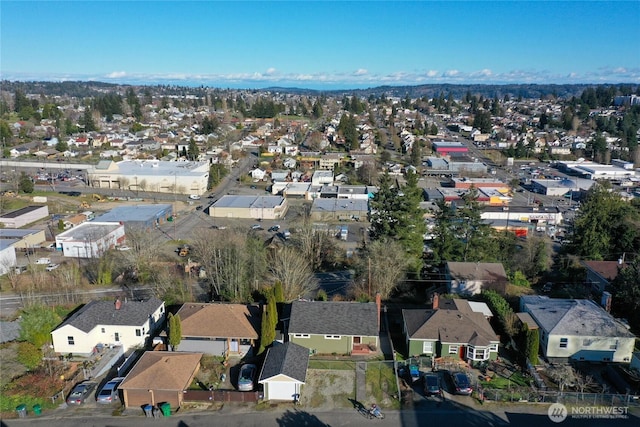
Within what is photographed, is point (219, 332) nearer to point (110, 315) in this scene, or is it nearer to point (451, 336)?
point (110, 315)

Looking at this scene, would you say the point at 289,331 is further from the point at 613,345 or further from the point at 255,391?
the point at 613,345

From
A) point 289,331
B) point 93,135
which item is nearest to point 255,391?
point 289,331

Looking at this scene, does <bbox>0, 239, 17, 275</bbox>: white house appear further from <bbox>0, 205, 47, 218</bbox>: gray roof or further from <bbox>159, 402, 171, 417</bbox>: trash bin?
<bbox>159, 402, 171, 417</bbox>: trash bin

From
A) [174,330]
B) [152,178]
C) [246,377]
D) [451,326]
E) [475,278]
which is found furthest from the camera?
[152,178]

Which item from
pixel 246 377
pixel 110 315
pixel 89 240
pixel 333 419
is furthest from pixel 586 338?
pixel 89 240

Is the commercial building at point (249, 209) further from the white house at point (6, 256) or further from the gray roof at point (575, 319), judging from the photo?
the gray roof at point (575, 319)
